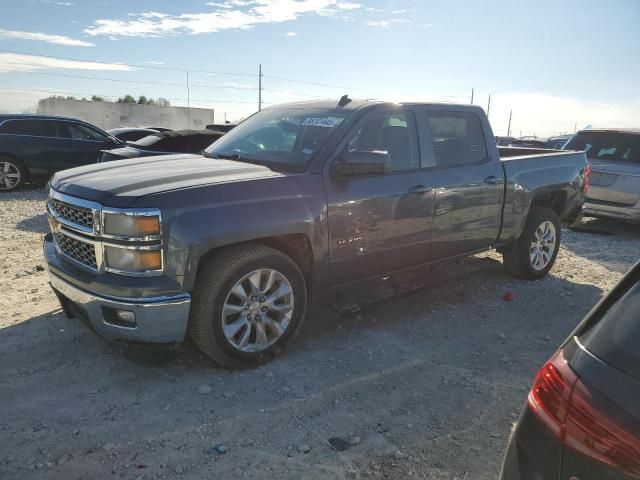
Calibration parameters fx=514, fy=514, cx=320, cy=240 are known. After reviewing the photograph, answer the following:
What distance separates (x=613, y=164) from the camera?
877 cm

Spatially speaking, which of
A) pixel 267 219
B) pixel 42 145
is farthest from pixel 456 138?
pixel 42 145

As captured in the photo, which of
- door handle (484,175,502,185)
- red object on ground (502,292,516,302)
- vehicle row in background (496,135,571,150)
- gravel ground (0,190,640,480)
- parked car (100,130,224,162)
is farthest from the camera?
vehicle row in background (496,135,571,150)

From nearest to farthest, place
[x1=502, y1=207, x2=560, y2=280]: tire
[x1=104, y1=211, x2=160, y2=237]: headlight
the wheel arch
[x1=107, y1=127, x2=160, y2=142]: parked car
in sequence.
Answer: [x1=104, y1=211, x2=160, y2=237]: headlight
the wheel arch
[x1=502, y1=207, x2=560, y2=280]: tire
[x1=107, y1=127, x2=160, y2=142]: parked car

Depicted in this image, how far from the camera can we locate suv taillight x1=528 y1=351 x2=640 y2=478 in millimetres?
1239

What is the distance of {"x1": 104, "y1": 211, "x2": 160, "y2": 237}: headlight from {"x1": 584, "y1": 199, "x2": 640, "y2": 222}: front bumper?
739 centimetres

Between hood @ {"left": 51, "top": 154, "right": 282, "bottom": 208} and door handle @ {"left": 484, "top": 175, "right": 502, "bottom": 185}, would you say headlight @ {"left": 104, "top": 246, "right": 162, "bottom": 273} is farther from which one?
door handle @ {"left": 484, "top": 175, "right": 502, "bottom": 185}

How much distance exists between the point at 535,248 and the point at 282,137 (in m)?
3.31

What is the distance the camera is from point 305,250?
381 centimetres

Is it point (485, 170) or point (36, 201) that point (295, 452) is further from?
point (36, 201)

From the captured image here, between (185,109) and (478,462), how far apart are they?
4179 cm

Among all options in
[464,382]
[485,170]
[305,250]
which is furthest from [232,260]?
[485,170]

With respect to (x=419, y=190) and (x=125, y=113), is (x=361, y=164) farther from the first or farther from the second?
(x=125, y=113)

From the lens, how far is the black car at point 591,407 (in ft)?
4.14

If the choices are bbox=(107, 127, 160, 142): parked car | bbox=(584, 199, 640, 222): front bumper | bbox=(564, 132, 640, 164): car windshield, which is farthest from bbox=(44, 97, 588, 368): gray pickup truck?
bbox=(107, 127, 160, 142): parked car
